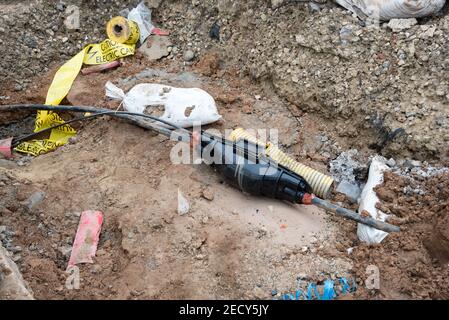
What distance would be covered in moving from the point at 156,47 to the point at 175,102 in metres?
0.80

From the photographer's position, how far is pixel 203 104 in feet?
10.7

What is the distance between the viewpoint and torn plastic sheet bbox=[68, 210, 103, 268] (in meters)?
2.70

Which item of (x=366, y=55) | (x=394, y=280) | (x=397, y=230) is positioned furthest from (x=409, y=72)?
(x=394, y=280)

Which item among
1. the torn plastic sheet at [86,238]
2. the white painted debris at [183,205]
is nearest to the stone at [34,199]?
the torn plastic sheet at [86,238]

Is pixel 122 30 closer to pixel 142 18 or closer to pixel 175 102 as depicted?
pixel 142 18

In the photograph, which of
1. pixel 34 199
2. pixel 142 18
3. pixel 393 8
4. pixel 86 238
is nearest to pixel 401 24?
pixel 393 8

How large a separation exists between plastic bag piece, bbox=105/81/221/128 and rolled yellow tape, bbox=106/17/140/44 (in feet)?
1.90

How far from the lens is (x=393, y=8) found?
3.24 m

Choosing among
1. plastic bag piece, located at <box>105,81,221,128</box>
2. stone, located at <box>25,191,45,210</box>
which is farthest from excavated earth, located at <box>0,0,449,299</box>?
plastic bag piece, located at <box>105,81,221,128</box>

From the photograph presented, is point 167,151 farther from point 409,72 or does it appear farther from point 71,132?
point 409,72

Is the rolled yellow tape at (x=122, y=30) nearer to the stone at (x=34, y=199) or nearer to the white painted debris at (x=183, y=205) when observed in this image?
the stone at (x=34, y=199)
